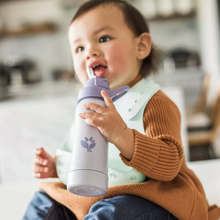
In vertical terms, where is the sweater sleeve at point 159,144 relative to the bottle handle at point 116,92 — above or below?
below

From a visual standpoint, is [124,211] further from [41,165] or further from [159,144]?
[41,165]

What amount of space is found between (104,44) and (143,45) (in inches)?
5.5

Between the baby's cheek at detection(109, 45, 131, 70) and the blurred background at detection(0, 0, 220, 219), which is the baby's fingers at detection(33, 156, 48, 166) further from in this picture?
the blurred background at detection(0, 0, 220, 219)

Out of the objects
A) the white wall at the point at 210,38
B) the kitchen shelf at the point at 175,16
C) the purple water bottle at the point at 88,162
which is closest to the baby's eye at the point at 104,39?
the purple water bottle at the point at 88,162

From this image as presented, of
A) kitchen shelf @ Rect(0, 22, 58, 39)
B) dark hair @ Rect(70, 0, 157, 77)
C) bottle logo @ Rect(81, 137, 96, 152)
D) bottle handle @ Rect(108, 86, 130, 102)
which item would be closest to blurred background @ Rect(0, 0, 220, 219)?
kitchen shelf @ Rect(0, 22, 58, 39)

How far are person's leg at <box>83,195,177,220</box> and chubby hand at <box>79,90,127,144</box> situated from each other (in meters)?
0.14

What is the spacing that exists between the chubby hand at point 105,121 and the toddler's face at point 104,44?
0.19 metres

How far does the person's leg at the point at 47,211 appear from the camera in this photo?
664mm

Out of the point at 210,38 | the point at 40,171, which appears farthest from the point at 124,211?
the point at 210,38

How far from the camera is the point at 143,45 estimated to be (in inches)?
30.3

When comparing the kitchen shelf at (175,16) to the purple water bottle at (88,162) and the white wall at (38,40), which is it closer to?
the white wall at (38,40)

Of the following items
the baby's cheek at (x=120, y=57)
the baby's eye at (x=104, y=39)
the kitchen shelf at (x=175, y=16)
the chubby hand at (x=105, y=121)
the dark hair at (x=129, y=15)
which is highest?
the kitchen shelf at (x=175, y=16)

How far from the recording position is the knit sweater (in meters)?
0.51

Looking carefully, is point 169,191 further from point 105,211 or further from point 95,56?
point 95,56
